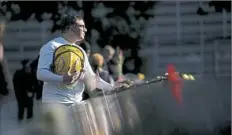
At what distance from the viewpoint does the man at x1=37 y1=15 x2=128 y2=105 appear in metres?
4.94

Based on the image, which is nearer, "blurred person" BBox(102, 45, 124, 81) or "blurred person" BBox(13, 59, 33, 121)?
"blurred person" BBox(102, 45, 124, 81)

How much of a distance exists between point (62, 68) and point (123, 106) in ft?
2.84

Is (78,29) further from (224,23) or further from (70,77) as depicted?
(224,23)

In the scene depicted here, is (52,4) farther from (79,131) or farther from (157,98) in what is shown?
(79,131)

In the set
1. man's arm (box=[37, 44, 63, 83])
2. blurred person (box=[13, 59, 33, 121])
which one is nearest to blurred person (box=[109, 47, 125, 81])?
blurred person (box=[13, 59, 33, 121])

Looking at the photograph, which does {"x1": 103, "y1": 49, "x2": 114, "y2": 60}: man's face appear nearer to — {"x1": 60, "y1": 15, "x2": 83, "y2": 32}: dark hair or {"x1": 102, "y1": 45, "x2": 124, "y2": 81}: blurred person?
{"x1": 102, "y1": 45, "x2": 124, "y2": 81}: blurred person

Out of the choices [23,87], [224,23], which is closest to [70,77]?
[23,87]

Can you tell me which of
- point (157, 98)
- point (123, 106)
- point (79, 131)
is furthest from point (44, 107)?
point (157, 98)

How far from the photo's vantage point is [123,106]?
18.5 feet

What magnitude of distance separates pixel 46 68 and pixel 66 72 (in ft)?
0.53

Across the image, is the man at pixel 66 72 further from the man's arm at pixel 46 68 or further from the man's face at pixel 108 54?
the man's face at pixel 108 54

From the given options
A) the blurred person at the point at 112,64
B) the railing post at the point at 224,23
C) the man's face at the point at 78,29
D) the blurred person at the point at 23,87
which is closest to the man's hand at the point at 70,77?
the man's face at the point at 78,29

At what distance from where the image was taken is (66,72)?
5.00 m

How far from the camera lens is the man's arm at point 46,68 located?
490 centimetres
